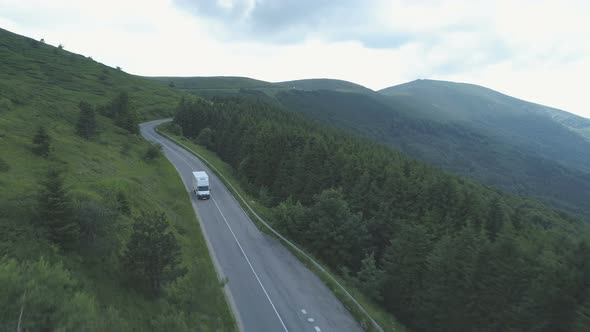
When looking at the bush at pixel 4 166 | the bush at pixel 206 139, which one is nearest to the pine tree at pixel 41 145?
the bush at pixel 4 166

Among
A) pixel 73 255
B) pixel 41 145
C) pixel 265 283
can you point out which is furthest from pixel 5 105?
pixel 265 283

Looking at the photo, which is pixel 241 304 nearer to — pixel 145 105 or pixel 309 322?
pixel 309 322

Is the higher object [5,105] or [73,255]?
[5,105]

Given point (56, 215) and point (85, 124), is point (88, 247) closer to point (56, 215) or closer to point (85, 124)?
point (56, 215)

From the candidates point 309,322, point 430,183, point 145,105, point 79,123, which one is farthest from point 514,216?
point 145,105

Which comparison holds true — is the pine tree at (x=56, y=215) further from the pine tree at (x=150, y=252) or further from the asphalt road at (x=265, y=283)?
the asphalt road at (x=265, y=283)

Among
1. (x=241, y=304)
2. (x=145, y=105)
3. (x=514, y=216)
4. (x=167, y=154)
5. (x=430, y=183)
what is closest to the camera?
(x=241, y=304)
